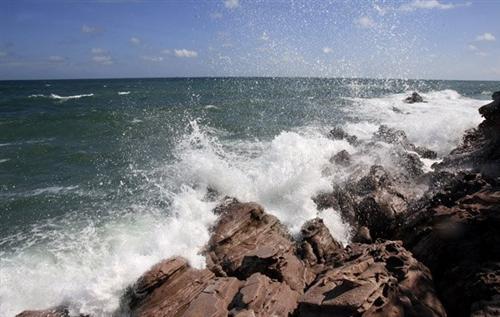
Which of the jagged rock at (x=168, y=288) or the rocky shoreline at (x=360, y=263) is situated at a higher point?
the rocky shoreline at (x=360, y=263)

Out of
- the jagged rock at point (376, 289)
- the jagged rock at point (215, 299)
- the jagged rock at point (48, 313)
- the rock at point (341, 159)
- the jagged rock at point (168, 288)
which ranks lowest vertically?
the jagged rock at point (48, 313)

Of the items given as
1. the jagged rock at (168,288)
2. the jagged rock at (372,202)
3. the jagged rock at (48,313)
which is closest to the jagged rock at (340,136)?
the jagged rock at (372,202)

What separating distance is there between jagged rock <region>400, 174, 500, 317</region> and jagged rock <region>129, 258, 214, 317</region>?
340cm

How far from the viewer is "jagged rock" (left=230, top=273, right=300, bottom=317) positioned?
16.7ft

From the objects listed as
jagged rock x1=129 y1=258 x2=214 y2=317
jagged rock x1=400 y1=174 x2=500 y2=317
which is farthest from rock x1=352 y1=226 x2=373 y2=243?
jagged rock x1=129 y1=258 x2=214 y2=317

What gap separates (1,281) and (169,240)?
336 centimetres

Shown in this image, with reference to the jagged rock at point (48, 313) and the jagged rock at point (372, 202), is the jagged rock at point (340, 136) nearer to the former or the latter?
the jagged rock at point (372, 202)

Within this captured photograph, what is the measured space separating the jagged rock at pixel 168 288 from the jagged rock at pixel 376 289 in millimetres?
1777

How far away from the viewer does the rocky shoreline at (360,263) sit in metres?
4.83

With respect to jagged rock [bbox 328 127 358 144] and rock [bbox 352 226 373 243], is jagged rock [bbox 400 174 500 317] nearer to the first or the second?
rock [bbox 352 226 373 243]

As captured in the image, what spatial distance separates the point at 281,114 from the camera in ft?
97.6

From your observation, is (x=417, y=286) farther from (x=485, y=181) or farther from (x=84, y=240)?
(x=84, y=240)

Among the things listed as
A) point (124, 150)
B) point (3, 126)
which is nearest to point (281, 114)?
point (124, 150)

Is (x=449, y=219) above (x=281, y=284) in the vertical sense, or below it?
above
